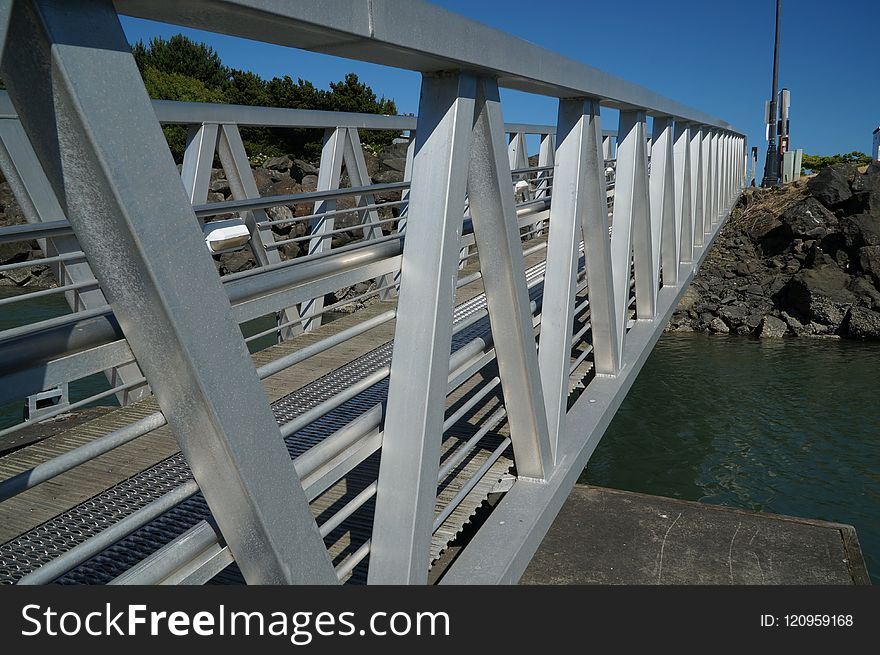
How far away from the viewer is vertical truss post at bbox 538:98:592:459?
3236mm

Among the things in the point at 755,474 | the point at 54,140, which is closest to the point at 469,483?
the point at 54,140

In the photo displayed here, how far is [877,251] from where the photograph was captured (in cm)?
1722

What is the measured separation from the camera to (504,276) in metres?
2.55

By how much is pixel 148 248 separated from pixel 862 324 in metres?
17.7

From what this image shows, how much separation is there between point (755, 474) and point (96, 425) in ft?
29.4

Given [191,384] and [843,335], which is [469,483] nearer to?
[191,384]

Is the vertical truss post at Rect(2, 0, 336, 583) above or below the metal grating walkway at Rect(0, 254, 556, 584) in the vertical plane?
above

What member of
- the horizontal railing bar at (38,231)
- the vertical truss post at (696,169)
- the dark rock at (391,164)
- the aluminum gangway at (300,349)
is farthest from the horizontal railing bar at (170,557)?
the dark rock at (391,164)

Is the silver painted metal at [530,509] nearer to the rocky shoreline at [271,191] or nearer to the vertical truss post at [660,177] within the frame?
the vertical truss post at [660,177]

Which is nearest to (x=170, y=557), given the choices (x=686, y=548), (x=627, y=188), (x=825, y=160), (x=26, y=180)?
(x=26, y=180)

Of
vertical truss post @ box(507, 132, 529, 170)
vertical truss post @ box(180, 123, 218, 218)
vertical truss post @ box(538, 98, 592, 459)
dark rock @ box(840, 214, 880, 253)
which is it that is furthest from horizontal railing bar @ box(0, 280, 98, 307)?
dark rock @ box(840, 214, 880, 253)

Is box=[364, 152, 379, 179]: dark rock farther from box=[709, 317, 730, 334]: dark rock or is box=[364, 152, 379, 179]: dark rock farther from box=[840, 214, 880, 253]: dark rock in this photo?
box=[840, 214, 880, 253]: dark rock

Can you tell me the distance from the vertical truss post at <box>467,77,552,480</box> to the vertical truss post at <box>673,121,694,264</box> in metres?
4.62

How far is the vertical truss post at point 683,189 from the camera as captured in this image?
718cm
